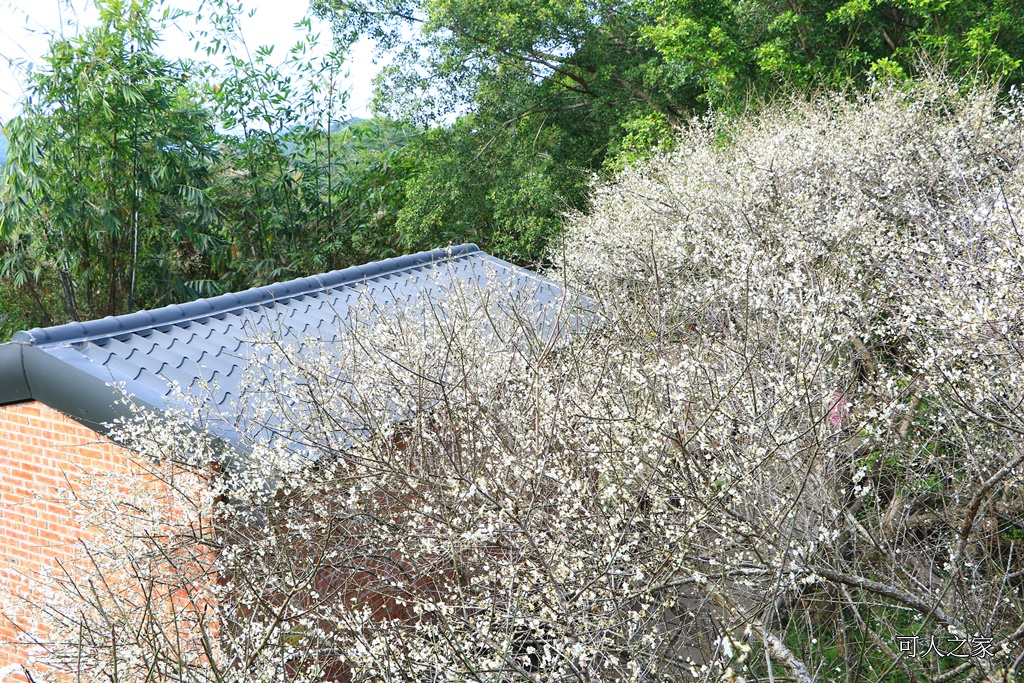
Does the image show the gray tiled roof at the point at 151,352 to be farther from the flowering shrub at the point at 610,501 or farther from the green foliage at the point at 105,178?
the green foliage at the point at 105,178

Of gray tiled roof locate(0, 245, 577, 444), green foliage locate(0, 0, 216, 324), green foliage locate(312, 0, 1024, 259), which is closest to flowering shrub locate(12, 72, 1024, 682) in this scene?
gray tiled roof locate(0, 245, 577, 444)

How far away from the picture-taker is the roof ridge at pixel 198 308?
499cm

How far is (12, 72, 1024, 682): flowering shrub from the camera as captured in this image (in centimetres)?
308

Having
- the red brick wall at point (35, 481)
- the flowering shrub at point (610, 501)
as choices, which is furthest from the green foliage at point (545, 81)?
the red brick wall at point (35, 481)

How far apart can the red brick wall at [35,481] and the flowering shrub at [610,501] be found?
0.72 m

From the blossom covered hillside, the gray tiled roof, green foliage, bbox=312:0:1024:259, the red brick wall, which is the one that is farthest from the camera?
green foliage, bbox=312:0:1024:259

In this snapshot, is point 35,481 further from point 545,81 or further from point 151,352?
point 545,81

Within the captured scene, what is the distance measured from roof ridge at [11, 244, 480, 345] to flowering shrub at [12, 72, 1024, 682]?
0.98 meters

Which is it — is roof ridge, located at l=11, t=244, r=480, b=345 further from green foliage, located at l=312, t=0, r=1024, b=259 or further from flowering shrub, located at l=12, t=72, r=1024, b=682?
green foliage, located at l=312, t=0, r=1024, b=259

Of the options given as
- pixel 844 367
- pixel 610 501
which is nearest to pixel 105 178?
pixel 844 367

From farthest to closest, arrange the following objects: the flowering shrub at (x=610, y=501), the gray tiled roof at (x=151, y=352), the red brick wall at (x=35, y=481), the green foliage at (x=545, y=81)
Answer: the green foliage at (x=545, y=81) < the red brick wall at (x=35, y=481) < the gray tiled roof at (x=151, y=352) < the flowering shrub at (x=610, y=501)

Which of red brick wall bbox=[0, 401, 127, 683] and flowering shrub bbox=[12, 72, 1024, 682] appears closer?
flowering shrub bbox=[12, 72, 1024, 682]

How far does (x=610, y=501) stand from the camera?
3725 mm

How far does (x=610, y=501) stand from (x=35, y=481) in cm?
381
